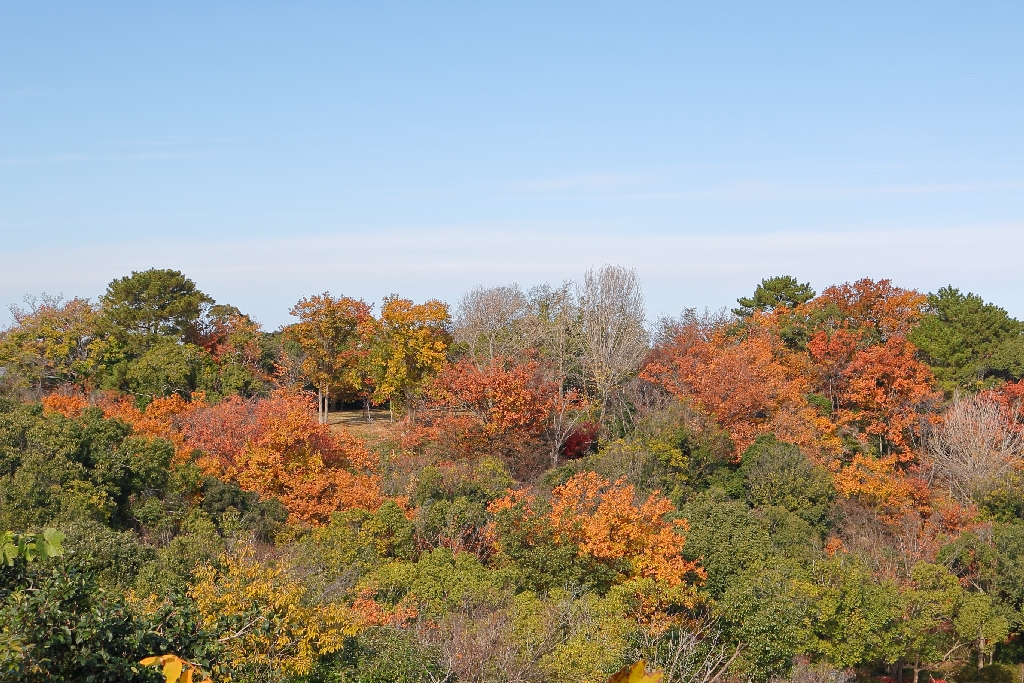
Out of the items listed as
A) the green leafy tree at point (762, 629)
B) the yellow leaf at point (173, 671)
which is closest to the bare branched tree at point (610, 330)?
the green leafy tree at point (762, 629)

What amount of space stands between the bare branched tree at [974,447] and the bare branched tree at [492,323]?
17395mm

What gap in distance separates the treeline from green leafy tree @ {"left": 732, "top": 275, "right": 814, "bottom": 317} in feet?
31.6

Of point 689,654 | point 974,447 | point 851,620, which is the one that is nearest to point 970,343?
point 974,447

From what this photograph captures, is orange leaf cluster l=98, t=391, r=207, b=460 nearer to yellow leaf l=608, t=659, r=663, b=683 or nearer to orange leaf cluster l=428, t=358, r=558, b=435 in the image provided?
orange leaf cluster l=428, t=358, r=558, b=435

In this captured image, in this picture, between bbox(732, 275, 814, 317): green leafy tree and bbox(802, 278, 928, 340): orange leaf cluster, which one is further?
bbox(732, 275, 814, 317): green leafy tree

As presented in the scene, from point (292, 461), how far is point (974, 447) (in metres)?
23.9

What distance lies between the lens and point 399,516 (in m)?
22.4

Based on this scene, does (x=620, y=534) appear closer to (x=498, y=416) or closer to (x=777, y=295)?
(x=498, y=416)

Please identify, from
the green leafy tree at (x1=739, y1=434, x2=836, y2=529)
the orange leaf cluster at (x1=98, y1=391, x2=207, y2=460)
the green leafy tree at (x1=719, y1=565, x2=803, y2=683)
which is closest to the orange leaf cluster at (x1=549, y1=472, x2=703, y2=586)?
the green leafy tree at (x1=719, y1=565, x2=803, y2=683)

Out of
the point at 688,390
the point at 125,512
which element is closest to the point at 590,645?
the point at 125,512

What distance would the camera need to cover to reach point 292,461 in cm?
2678

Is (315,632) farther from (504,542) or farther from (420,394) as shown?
(420,394)

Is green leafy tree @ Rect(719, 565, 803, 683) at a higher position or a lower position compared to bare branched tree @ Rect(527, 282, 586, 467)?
lower

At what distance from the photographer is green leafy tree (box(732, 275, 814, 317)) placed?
182 feet
